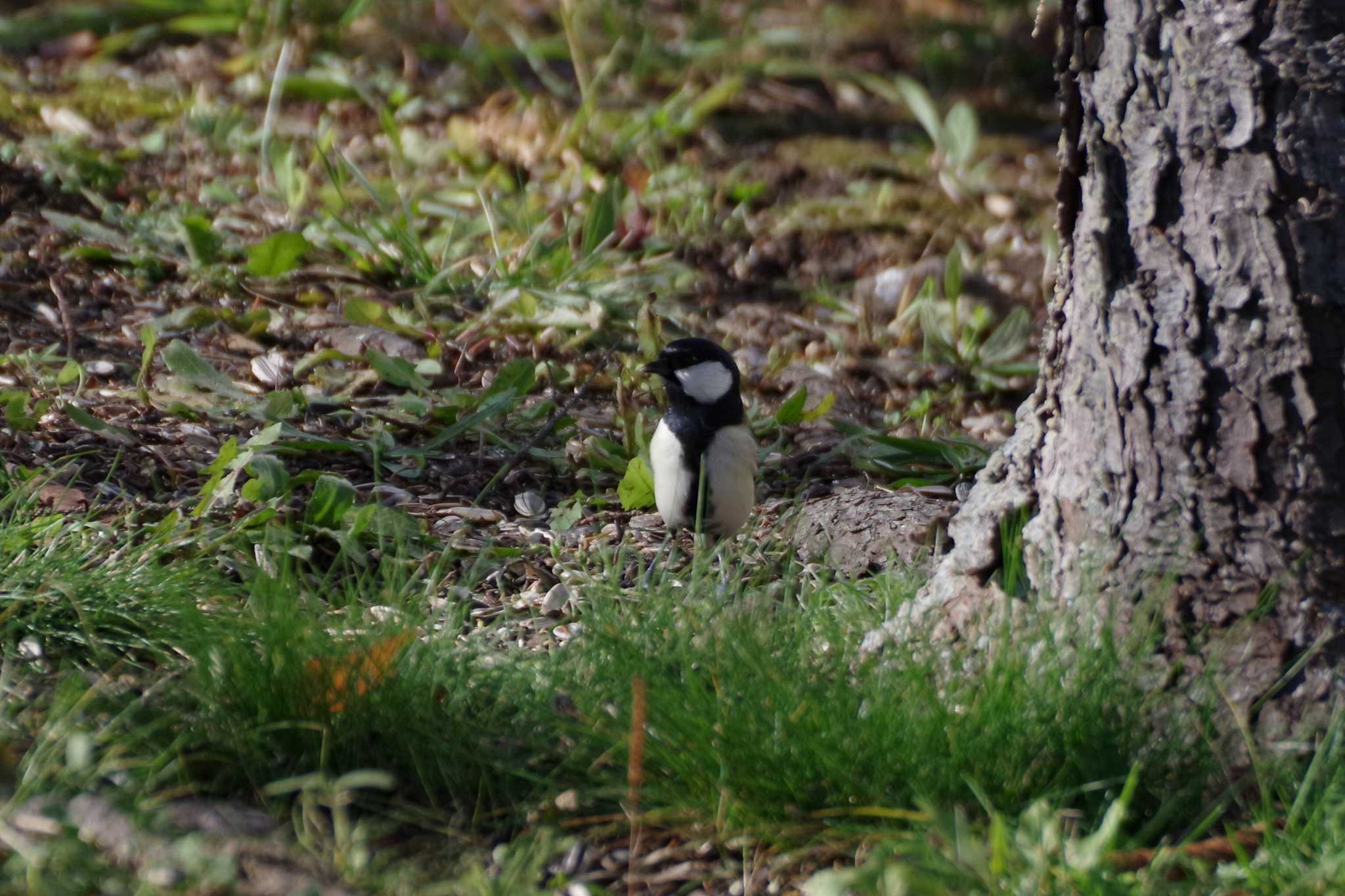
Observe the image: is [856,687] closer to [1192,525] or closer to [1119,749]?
[1119,749]

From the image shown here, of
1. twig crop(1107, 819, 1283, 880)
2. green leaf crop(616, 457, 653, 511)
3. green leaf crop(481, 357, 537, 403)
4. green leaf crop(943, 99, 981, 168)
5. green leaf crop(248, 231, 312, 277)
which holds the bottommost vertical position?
twig crop(1107, 819, 1283, 880)

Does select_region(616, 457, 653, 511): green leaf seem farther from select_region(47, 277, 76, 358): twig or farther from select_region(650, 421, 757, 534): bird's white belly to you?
select_region(47, 277, 76, 358): twig

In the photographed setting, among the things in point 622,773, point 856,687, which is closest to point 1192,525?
point 856,687

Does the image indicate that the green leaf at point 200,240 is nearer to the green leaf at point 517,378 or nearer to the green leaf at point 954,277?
the green leaf at point 517,378

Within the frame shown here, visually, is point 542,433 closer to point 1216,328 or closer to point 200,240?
point 200,240

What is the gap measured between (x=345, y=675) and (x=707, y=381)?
1.41m

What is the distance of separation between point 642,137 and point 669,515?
8.41ft

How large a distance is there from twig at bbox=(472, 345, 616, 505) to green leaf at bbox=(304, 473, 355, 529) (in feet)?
1.50

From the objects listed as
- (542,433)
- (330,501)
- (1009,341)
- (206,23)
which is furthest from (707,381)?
(206,23)

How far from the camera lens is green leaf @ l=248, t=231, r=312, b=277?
4227 mm

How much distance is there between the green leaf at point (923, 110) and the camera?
5.81m

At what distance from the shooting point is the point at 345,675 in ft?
7.16

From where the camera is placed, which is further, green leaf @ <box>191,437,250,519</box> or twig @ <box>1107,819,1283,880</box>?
green leaf @ <box>191,437,250,519</box>

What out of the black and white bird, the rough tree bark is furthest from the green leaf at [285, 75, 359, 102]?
the rough tree bark
